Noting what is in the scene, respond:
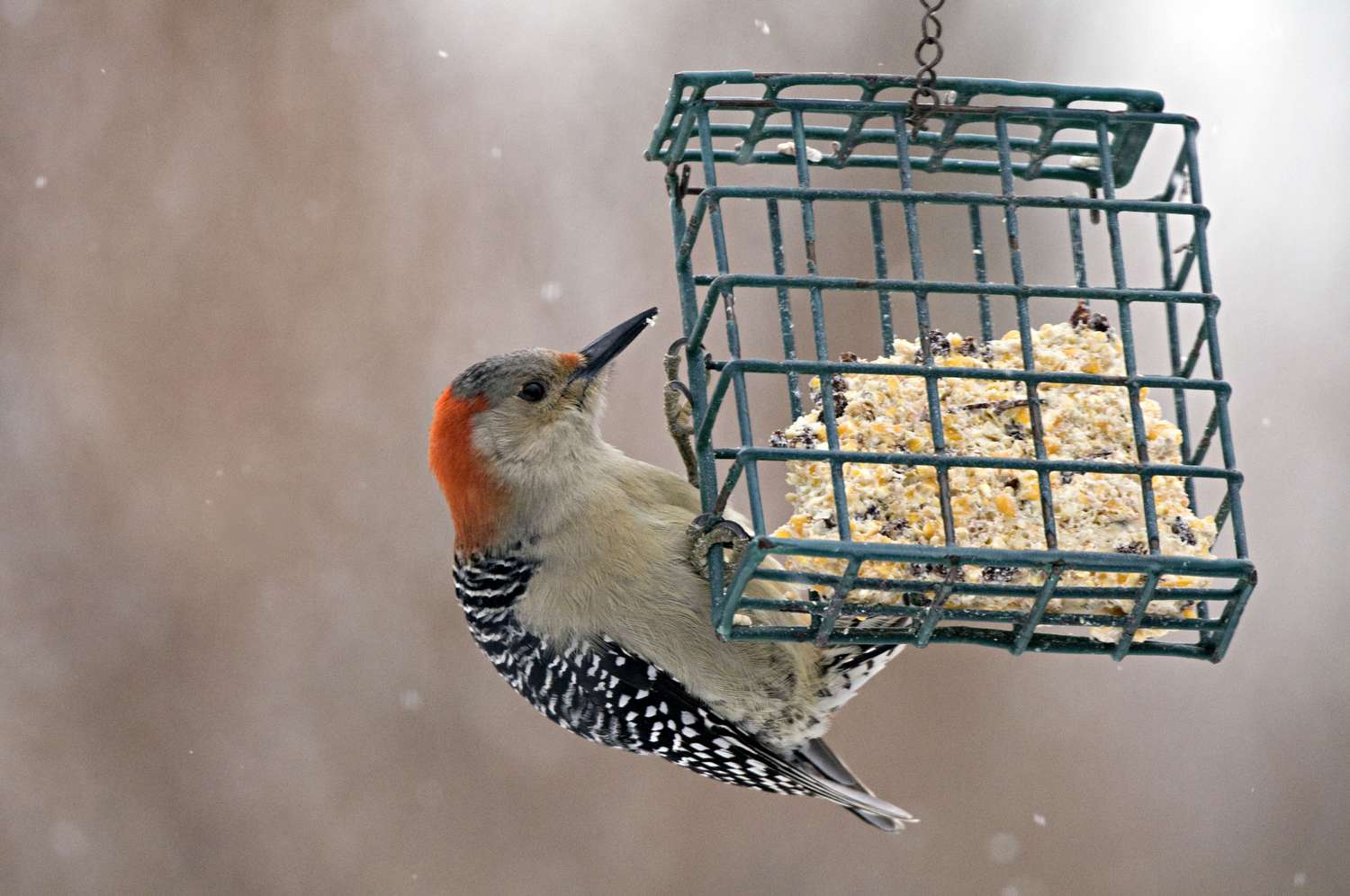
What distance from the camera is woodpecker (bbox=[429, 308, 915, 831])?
418cm

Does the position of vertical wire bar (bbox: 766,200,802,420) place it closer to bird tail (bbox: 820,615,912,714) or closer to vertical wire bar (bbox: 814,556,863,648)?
vertical wire bar (bbox: 814,556,863,648)

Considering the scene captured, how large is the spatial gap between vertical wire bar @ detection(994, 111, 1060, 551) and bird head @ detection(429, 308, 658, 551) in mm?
1179

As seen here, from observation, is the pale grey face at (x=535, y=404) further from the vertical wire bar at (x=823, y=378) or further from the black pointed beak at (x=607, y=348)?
the vertical wire bar at (x=823, y=378)

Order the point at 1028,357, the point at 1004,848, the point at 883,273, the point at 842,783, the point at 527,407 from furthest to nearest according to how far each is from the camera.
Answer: the point at 1004,848, the point at 842,783, the point at 527,407, the point at 883,273, the point at 1028,357

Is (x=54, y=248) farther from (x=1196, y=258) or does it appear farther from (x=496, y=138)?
(x=1196, y=258)

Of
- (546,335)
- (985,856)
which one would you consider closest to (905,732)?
(985,856)

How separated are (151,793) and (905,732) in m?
3.82

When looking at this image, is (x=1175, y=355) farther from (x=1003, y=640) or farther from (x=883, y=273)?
(x=1003, y=640)

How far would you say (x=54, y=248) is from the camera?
778 cm

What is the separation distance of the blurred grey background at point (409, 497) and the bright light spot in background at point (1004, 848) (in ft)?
0.09

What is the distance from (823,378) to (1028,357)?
0.46 metres

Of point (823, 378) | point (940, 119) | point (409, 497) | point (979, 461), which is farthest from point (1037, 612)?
point (409, 497)

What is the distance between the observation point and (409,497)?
25.8 ft

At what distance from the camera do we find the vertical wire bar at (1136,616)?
3.25 m
